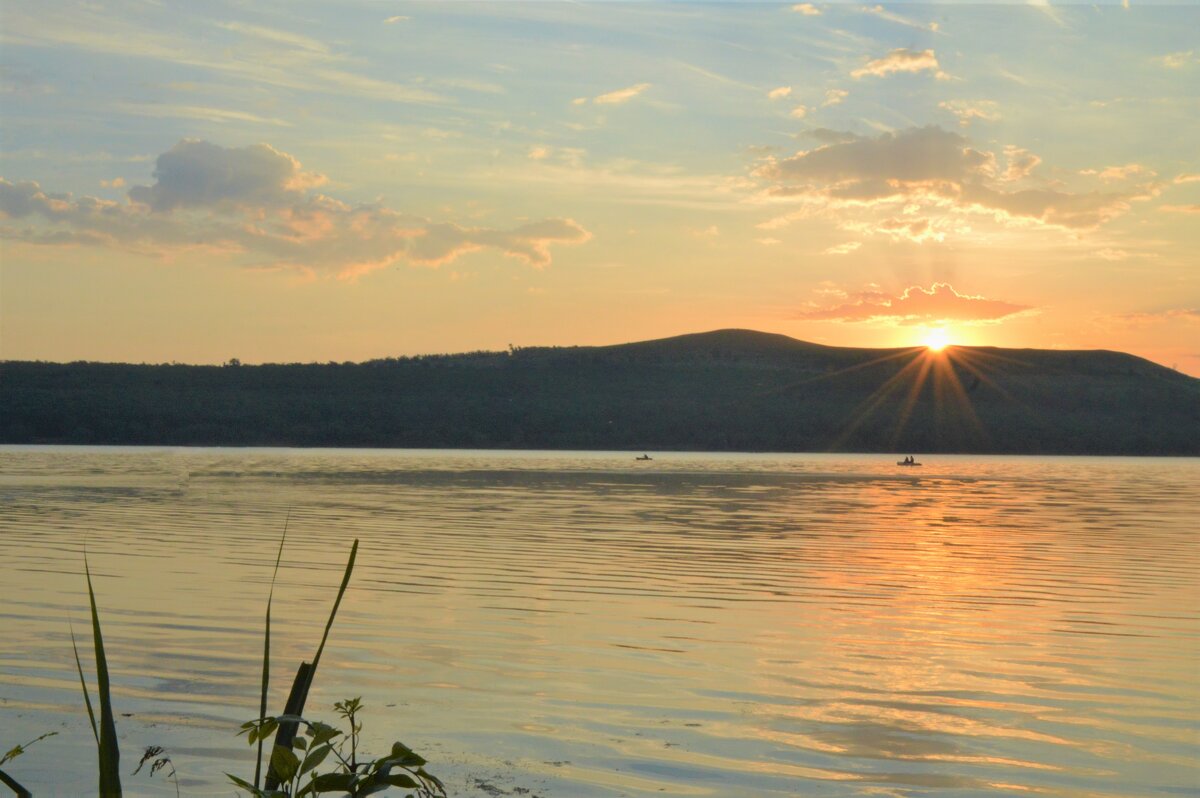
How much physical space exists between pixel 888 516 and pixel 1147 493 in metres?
16.1

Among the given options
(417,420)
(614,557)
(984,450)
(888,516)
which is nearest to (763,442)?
(984,450)

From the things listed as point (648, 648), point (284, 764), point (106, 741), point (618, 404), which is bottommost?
point (648, 648)

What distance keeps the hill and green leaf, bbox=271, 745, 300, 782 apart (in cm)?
9752

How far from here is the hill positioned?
10125cm

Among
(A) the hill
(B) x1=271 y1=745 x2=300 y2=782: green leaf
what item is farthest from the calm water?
(A) the hill

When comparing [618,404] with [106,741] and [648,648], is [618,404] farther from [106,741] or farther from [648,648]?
[106,741]

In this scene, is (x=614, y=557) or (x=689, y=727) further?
(x=614, y=557)

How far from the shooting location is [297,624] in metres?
12.4

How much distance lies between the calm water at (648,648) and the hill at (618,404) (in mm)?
77745

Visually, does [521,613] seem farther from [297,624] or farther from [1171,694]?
[1171,694]

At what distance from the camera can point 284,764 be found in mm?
3443

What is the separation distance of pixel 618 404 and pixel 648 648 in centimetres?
10379

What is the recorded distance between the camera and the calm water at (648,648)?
293 inches

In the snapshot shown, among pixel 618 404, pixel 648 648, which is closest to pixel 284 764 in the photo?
pixel 648 648
